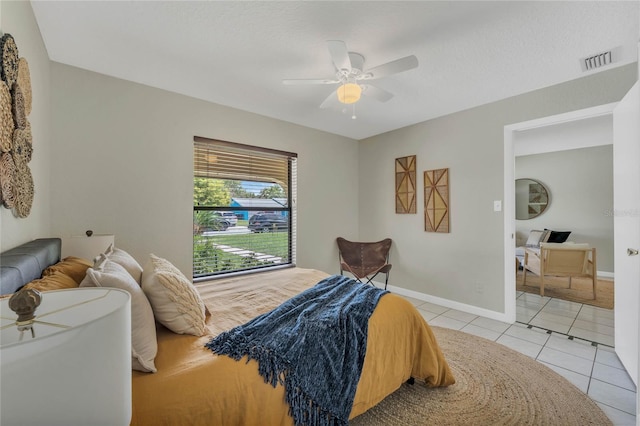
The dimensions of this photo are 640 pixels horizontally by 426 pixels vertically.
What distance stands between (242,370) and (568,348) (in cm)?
288

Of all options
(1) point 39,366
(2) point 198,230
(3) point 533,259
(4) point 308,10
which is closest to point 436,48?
(4) point 308,10

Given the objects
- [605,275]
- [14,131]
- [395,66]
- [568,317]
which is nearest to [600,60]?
[395,66]

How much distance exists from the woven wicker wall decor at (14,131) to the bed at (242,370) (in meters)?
0.97

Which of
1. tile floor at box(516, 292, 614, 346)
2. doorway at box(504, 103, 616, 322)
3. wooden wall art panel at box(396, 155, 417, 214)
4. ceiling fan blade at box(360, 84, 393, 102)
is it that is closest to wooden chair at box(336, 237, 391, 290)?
wooden wall art panel at box(396, 155, 417, 214)

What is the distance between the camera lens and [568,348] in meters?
2.42

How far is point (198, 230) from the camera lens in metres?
3.01

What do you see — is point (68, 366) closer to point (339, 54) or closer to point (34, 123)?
point (339, 54)

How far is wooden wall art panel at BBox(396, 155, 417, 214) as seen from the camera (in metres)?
3.84

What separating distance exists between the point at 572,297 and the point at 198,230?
4.97m

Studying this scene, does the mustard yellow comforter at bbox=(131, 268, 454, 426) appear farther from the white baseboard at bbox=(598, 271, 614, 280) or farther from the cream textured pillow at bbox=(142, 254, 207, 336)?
the white baseboard at bbox=(598, 271, 614, 280)

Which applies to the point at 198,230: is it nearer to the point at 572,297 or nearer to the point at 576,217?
the point at 572,297

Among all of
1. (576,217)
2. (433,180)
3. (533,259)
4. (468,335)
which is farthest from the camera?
(576,217)

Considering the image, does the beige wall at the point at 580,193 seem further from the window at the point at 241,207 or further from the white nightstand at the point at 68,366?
the white nightstand at the point at 68,366

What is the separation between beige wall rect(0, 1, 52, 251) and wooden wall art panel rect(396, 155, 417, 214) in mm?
3760
